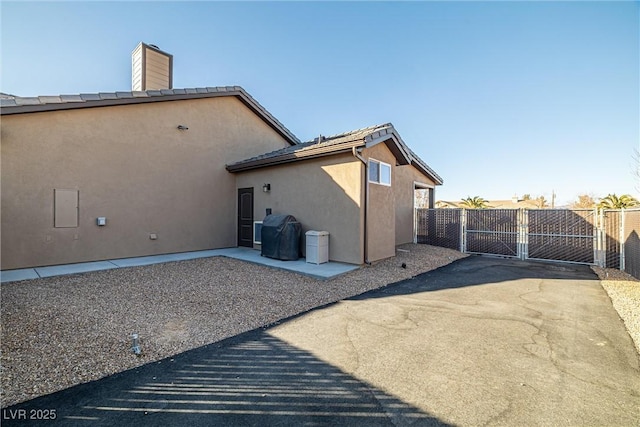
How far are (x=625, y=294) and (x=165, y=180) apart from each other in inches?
494

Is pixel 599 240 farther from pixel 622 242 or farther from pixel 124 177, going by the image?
pixel 124 177

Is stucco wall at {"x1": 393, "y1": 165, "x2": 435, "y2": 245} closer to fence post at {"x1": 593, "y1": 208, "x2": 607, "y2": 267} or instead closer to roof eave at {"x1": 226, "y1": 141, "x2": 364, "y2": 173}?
roof eave at {"x1": 226, "y1": 141, "x2": 364, "y2": 173}

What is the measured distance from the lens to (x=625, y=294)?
232 inches

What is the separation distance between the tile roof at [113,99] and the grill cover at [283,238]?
5481 millimetres

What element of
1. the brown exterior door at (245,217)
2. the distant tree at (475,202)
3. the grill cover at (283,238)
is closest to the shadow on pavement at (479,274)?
the grill cover at (283,238)

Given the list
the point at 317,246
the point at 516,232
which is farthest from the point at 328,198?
the point at 516,232

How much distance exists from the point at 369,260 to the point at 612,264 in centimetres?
773

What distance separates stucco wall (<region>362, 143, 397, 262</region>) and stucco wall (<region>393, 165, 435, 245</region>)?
3.23m

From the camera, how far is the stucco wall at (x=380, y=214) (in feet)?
26.4

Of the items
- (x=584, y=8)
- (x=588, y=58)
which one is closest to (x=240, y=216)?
(x=584, y=8)

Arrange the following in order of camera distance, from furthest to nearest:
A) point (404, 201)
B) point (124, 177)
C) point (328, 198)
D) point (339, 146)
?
point (404, 201) → point (124, 177) → point (328, 198) → point (339, 146)

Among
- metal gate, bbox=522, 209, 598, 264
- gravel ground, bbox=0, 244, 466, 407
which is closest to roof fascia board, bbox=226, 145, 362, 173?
gravel ground, bbox=0, 244, 466, 407

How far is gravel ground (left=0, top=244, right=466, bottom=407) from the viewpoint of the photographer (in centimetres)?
300

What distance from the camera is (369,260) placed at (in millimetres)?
7992
